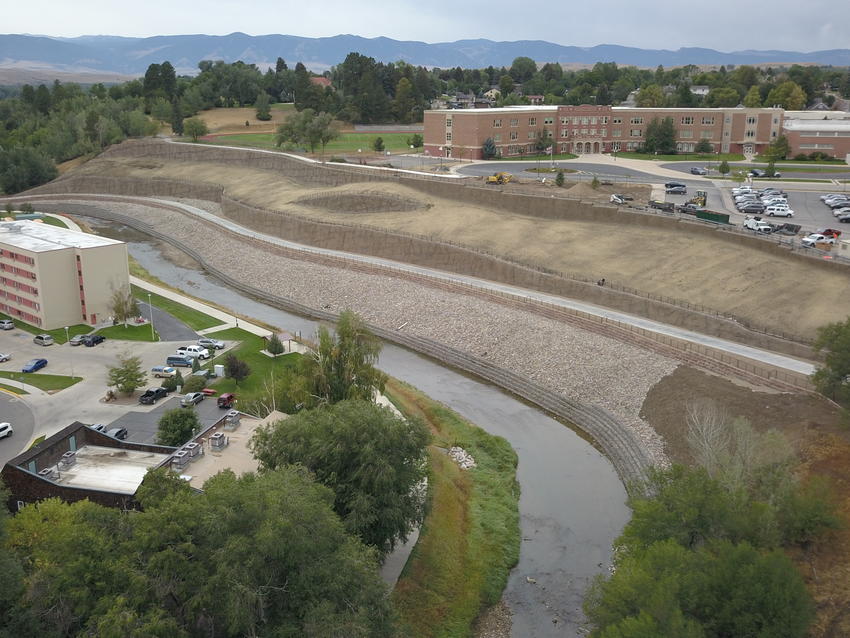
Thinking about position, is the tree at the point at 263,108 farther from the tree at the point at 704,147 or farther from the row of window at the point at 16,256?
the row of window at the point at 16,256

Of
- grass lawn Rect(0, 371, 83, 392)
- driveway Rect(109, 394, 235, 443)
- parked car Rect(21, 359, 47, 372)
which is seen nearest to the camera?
driveway Rect(109, 394, 235, 443)

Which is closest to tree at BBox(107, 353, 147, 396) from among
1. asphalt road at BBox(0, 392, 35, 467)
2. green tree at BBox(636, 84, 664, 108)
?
asphalt road at BBox(0, 392, 35, 467)

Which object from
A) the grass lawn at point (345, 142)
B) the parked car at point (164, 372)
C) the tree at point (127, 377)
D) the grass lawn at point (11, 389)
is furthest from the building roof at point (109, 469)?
the grass lawn at point (345, 142)

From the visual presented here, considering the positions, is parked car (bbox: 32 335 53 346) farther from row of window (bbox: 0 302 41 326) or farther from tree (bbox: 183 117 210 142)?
tree (bbox: 183 117 210 142)

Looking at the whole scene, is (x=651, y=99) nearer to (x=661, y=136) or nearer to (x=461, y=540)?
(x=661, y=136)

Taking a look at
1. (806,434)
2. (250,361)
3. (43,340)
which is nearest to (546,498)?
(806,434)

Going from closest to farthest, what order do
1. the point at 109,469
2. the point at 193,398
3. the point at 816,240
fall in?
the point at 109,469, the point at 193,398, the point at 816,240
